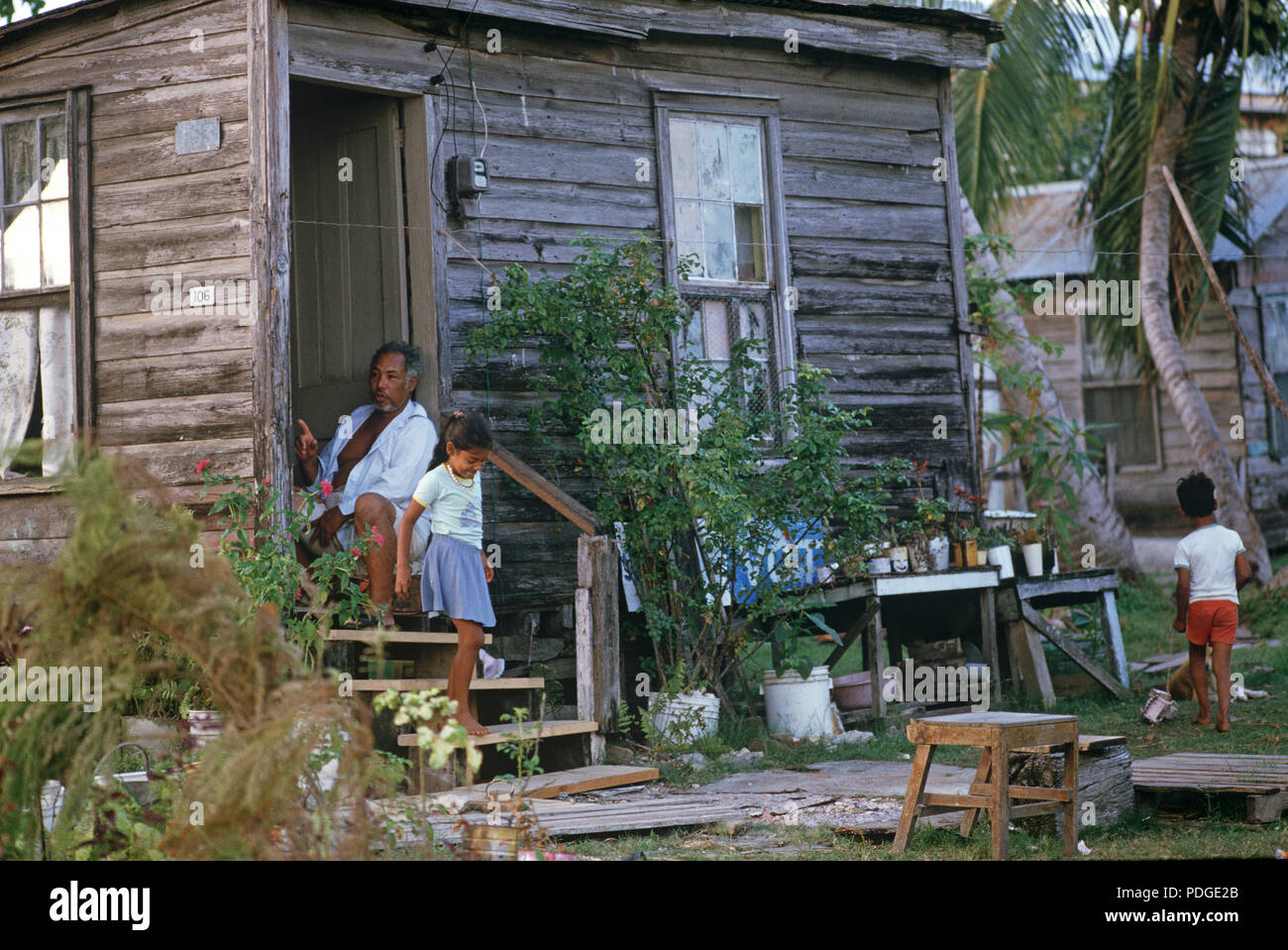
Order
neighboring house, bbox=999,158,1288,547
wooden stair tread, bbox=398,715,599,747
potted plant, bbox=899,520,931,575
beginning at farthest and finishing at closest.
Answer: neighboring house, bbox=999,158,1288,547, potted plant, bbox=899,520,931,575, wooden stair tread, bbox=398,715,599,747

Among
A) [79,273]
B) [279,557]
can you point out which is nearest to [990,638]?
[279,557]

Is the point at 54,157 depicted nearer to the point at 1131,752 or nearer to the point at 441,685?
the point at 441,685

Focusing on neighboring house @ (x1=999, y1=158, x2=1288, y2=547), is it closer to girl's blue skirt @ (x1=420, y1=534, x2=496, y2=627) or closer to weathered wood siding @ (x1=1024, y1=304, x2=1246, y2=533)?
Result: weathered wood siding @ (x1=1024, y1=304, x2=1246, y2=533)

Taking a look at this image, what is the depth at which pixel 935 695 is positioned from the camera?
10.5m

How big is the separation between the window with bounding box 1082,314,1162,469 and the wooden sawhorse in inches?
536

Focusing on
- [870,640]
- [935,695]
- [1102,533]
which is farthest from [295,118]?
[1102,533]

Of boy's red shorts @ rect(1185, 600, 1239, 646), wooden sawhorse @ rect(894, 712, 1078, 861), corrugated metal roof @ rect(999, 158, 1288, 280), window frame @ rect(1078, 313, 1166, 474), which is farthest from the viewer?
window frame @ rect(1078, 313, 1166, 474)

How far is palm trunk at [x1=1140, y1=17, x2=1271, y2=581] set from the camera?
14.8 m

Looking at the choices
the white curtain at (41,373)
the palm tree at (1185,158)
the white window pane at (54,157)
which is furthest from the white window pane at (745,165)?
the palm tree at (1185,158)

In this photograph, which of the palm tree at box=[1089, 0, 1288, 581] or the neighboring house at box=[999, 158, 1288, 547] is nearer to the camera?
the palm tree at box=[1089, 0, 1288, 581]

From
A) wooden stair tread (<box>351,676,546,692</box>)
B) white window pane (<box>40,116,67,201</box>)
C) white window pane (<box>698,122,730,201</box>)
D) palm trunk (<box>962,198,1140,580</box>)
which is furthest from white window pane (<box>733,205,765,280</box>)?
palm trunk (<box>962,198,1140,580</box>)

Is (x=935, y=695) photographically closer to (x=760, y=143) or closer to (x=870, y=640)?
(x=870, y=640)

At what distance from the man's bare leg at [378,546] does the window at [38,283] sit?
1783 mm
